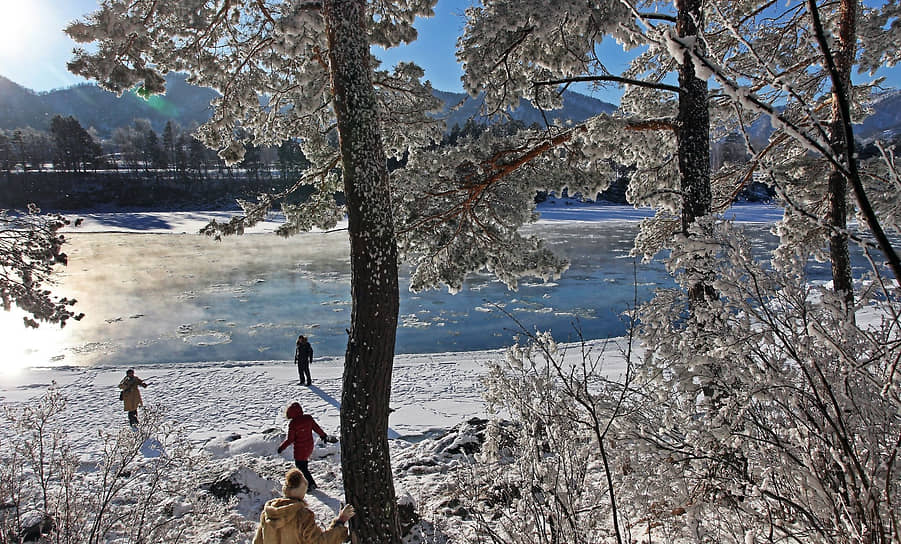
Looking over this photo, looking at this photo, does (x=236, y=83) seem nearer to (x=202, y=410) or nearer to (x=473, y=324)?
(x=202, y=410)

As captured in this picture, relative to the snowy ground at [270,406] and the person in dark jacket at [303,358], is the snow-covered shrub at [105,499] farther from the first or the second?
the person in dark jacket at [303,358]

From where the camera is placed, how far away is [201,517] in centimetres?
536

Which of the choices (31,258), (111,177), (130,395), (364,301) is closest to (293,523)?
(364,301)

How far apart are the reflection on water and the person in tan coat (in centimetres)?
761

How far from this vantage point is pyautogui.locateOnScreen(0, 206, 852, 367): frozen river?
14.9m

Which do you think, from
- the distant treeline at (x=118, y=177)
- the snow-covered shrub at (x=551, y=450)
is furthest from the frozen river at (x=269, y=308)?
the distant treeline at (x=118, y=177)

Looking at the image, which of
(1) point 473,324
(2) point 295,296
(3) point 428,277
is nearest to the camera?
(3) point 428,277

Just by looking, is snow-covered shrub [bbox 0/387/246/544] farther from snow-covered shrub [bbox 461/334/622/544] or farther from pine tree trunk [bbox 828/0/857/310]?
pine tree trunk [bbox 828/0/857/310]

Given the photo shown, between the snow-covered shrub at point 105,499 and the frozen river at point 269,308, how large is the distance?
5.85 m

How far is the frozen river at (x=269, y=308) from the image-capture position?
48.9 feet

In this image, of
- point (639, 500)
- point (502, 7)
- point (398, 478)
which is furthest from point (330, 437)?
point (502, 7)

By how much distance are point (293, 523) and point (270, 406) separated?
762cm

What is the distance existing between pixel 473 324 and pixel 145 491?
1187 cm

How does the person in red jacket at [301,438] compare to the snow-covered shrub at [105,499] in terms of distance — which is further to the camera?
the person in red jacket at [301,438]
